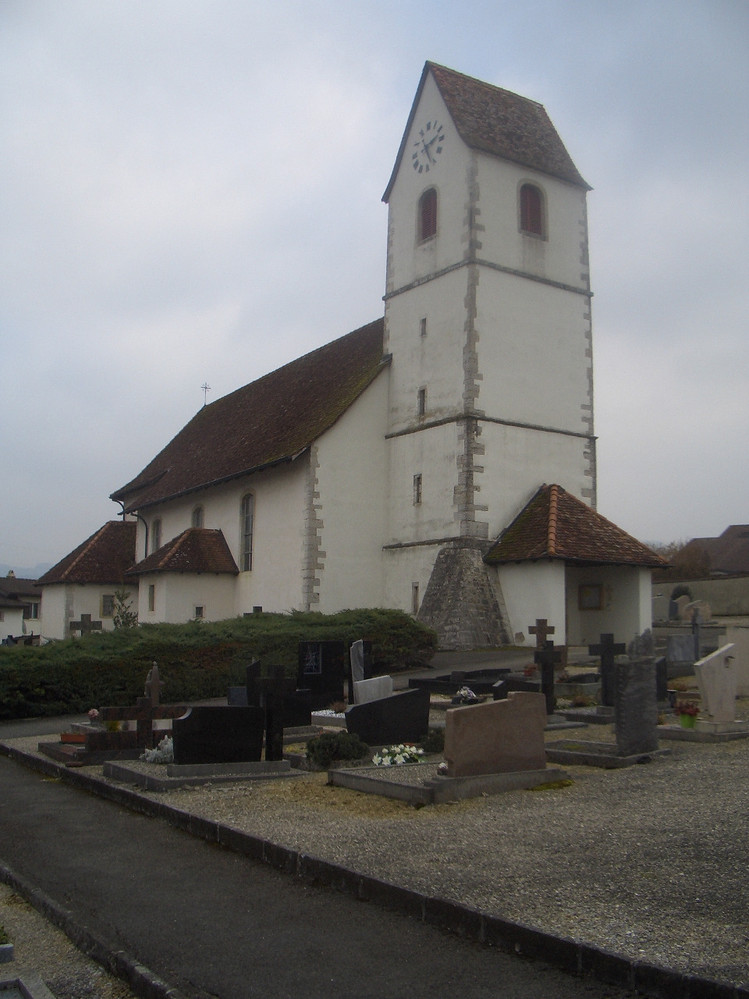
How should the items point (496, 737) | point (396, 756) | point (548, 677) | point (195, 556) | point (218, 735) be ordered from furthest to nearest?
1. point (195, 556)
2. point (548, 677)
3. point (396, 756)
4. point (218, 735)
5. point (496, 737)

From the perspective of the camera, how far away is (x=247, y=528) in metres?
30.1

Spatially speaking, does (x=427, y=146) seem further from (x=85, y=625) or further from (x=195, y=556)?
(x=85, y=625)

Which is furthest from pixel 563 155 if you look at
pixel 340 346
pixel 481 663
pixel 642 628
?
pixel 481 663

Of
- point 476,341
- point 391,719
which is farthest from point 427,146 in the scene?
point 391,719

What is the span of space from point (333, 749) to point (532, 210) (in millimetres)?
21382

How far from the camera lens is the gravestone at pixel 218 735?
377 inches

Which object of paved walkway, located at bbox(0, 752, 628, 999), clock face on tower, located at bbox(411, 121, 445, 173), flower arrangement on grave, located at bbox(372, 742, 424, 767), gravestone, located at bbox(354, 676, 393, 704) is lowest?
paved walkway, located at bbox(0, 752, 628, 999)

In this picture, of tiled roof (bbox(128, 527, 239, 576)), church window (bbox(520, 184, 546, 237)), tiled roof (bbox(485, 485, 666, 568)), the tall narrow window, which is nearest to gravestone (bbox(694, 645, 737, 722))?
tiled roof (bbox(485, 485, 666, 568))

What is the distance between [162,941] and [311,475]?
2169 centimetres

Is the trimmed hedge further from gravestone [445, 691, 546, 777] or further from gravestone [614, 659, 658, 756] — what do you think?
gravestone [445, 691, 546, 777]

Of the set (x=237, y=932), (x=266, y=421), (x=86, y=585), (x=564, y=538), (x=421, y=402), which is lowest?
(x=237, y=932)

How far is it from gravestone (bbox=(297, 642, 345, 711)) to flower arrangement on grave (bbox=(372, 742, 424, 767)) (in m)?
Answer: 5.25

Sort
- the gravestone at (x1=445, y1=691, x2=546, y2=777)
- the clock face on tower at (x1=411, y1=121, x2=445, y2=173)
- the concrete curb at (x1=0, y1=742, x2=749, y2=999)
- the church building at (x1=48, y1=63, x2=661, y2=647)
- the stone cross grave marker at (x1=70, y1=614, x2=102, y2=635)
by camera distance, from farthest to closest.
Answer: the stone cross grave marker at (x1=70, y1=614, x2=102, y2=635)
the clock face on tower at (x1=411, y1=121, x2=445, y2=173)
the church building at (x1=48, y1=63, x2=661, y2=647)
the gravestone at (x1=445, y1=691, x2=546, y2=777)
the concrete curb at (x1=0, y1=742, x2=749, y2=999)

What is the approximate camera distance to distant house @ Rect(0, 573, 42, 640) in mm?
63656
